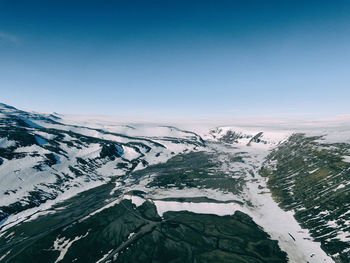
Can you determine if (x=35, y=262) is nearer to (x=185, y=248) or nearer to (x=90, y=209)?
(x=90, y=209)

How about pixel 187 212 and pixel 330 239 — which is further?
pixel 187 212

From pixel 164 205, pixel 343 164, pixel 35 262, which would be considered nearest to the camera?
pixel 35 262

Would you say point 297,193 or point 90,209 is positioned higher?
point 297,193

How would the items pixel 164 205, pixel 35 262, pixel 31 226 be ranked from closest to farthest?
pixel 35 262
pixel 31 226
pixel 164 205

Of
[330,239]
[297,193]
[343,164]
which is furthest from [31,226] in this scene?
[343,164]

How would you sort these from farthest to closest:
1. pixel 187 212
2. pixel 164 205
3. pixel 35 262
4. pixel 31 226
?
1. pixel 164 205
2. pixel 187 212
3. pixel 31 226
4. pixel 35 262

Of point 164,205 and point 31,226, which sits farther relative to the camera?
point 164,205

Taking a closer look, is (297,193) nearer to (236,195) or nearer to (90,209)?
(236,195)

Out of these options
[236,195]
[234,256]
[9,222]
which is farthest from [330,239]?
[9,222]

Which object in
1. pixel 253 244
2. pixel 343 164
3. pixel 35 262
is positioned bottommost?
pixel 35 262
